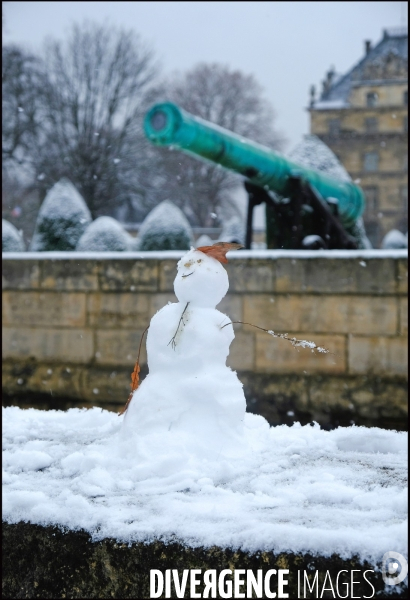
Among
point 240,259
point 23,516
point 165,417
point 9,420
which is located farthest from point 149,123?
point 23,516

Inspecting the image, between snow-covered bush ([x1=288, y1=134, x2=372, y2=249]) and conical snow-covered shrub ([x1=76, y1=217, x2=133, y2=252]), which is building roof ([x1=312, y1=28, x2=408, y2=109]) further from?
conical snow-covered shrub ([x1=76, y1=217, x2=133, y2=252])

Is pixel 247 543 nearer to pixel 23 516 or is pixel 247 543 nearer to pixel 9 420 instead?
pixel 23 516

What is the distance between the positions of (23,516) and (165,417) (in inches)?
24.1

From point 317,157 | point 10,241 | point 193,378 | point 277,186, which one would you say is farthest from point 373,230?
point 193,378

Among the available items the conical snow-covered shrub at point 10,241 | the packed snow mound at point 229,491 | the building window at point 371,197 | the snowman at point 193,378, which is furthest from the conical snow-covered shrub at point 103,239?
the building window at point 371,197

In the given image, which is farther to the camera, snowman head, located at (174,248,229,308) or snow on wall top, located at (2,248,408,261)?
snow on wall top, located at (2,248,408,261)

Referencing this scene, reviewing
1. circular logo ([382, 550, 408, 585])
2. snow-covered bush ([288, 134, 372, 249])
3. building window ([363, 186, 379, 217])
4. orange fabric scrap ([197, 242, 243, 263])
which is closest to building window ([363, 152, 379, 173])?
building window ([363, 186, 379, 217])

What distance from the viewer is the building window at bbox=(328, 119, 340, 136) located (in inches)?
1882

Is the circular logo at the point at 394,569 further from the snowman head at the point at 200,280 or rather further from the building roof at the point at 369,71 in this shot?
the building roof at the point at 369,71

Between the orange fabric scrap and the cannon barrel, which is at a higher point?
the cannon barrel

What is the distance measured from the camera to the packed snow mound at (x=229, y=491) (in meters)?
1.69

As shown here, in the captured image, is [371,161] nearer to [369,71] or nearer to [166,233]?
[369,71]

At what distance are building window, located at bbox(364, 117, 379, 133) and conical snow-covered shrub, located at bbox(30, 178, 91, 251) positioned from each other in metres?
42.0

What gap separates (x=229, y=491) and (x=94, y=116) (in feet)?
96.3
